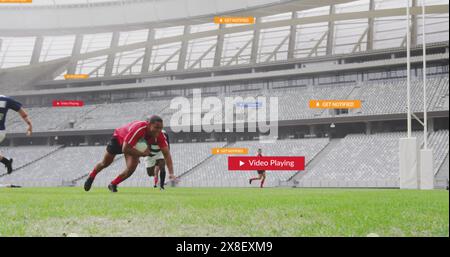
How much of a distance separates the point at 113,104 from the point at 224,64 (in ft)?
36.3

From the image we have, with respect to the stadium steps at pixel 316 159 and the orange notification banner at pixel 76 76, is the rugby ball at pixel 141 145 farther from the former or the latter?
the orange notification banner at pixel 76 76

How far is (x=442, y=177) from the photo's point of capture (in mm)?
30203

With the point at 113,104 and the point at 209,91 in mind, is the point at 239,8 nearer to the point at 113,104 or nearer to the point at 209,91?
the point at 209,91

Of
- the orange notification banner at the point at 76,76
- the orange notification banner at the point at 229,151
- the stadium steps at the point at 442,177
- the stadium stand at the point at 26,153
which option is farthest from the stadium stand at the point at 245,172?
the orange notification banner at the point at 76,76

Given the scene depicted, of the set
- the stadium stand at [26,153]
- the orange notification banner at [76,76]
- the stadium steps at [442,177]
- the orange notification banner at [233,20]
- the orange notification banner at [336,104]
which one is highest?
the orange notification banner at [233,20]

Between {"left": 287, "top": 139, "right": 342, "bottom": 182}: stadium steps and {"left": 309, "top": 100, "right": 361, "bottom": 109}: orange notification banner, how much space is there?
2922 millimetres

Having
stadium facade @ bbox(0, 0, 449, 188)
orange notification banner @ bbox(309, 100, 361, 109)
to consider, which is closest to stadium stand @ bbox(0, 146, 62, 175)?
stadium facade @ bbox(0, 0, 449, 188)

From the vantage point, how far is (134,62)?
52.0m

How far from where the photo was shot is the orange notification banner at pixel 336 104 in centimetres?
4191

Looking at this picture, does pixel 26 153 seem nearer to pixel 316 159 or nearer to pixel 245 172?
pixel 245 172

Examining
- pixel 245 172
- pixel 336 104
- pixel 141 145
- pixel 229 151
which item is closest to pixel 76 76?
pixel 229 151

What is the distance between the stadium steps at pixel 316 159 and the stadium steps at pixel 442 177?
8.01 metres

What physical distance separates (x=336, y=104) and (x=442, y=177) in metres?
13.6
